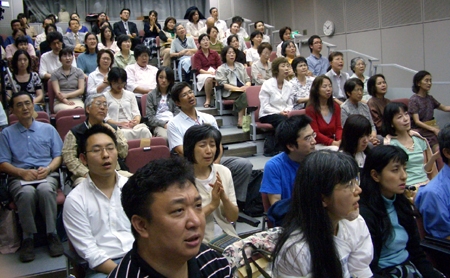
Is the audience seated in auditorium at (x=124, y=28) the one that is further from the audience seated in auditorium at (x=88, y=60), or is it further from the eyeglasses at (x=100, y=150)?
the eyeglasses at (x=100, y=150)

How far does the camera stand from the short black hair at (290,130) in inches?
96.0

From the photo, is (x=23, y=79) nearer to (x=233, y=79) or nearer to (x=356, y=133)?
(x=233, y=79)

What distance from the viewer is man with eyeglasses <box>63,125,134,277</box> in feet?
6.99

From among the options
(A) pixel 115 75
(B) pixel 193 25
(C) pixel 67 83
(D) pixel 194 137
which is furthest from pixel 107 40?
(D) pixel 194 137

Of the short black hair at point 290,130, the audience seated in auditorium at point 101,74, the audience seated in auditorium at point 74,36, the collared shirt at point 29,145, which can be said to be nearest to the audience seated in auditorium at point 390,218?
the short black hair at point 290,130

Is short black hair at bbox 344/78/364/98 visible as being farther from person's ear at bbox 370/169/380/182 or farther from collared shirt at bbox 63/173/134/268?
collared shirt at bbox 63/173/134/268

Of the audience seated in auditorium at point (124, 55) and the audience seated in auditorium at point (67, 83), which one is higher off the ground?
the audience seated in auditorium at point (124, 55)

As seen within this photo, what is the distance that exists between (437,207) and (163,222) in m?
1.62

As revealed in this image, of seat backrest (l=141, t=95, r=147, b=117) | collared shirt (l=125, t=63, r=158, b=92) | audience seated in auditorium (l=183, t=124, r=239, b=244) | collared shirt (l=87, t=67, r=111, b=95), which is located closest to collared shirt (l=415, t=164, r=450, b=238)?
audience seated in auditorium (l=183, t=124, r=239, b=244)

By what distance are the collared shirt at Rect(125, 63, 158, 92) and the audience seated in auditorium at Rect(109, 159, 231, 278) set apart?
14.9 feet

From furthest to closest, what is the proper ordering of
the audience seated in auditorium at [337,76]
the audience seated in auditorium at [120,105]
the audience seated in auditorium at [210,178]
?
the audience seated in auditorium at [337,76]
the audience seated in auditorium at [120,105]
the audience seated in auditorium at [210,178]

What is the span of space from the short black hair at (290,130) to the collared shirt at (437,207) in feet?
2.34

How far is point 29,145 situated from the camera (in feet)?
11.1

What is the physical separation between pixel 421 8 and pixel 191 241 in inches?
295
